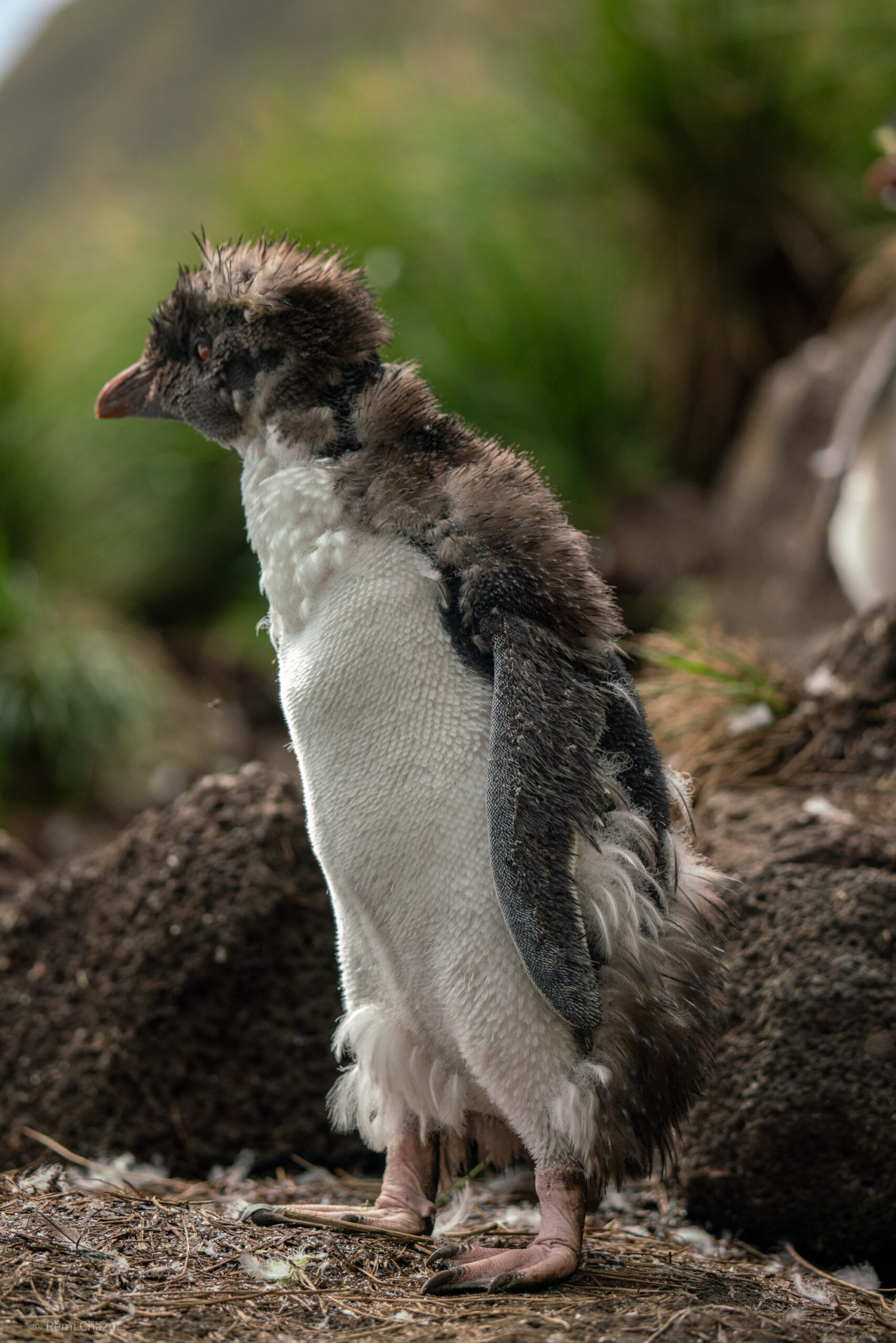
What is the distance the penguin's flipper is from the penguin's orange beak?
72 centimetres

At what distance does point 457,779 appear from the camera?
1.56 meters

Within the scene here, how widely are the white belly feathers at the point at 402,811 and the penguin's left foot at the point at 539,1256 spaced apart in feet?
0.20

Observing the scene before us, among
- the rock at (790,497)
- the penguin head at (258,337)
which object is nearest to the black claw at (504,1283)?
the penguin head at (258,337)

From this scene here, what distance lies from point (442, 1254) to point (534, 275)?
5201 mm

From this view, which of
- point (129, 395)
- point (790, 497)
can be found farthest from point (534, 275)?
point (129, 395)

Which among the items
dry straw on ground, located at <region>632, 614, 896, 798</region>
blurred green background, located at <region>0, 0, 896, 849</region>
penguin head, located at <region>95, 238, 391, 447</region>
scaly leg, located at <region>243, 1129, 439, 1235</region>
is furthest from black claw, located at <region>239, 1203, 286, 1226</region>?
blurred green background, located at <region>0, 0, 896, 849</region>

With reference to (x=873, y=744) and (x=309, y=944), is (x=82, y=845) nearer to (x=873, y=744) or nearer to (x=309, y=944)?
(x=309, y=944)

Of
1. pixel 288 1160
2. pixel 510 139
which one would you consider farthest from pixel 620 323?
pixel 288 1160

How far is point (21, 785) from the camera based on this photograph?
486cm

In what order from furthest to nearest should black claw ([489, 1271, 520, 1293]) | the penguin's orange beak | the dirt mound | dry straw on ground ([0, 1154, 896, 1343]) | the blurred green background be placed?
the blurred green background
the dirt mound
the penguin's orange beak
black claw ([489, 1271, 520, 1293])
dry straw on ground ([0, 1154, 896, 1343])

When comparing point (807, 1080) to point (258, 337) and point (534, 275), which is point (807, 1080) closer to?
point (258, 337)

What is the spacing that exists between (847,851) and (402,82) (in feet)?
20.0

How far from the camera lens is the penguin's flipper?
147 centimetres

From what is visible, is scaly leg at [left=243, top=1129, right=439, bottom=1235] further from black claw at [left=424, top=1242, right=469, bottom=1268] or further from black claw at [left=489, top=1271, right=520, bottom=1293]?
black claw at [left=489, top=1271, right=520, bottom=1293]
